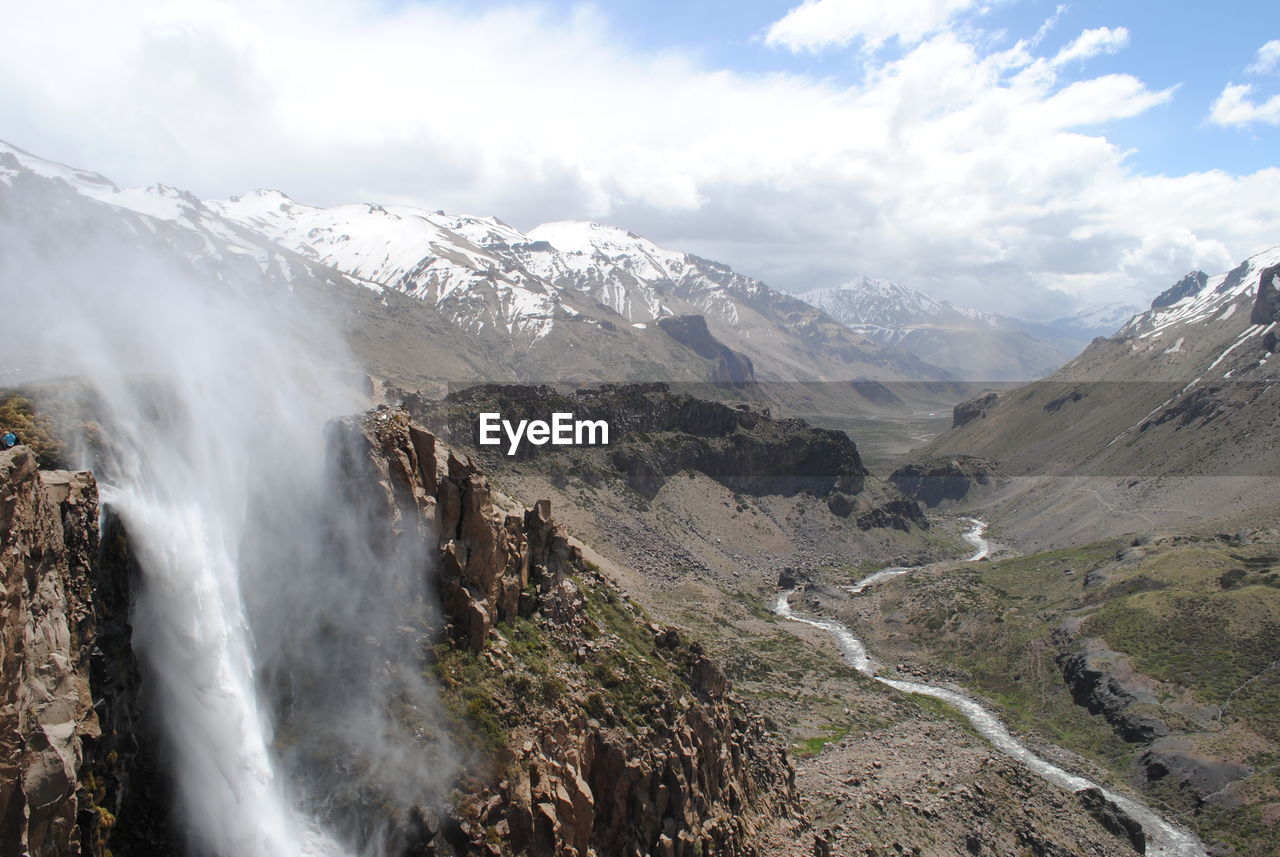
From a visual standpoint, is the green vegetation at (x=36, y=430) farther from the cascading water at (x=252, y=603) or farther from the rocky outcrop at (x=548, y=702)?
the rocky outcrop at (x=548, y=702)

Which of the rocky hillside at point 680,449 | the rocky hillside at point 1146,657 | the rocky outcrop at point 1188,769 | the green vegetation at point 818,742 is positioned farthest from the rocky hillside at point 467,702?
the rocky hillside at point 680,449

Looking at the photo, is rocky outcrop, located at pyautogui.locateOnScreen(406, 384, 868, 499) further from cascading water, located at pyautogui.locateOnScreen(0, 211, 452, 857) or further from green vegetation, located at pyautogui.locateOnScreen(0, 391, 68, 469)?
green vegetation, located at pyautogui.locateOnScreen(0, 391, 68, 469)

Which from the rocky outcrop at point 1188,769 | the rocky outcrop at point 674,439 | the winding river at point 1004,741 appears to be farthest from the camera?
the rocky outcrop at point 674,439

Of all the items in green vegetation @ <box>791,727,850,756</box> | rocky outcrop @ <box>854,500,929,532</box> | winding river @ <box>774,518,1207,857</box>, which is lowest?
winding river @ <box>774,518,1207,857</box>

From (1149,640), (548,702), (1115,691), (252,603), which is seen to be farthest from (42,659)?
(1149,640)

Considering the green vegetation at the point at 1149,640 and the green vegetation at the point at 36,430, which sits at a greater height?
the green vegetation at the point at 36,430

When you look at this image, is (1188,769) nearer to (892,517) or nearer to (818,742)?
Answer: (818,742)

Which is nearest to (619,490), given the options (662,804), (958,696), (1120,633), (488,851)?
(958,696)

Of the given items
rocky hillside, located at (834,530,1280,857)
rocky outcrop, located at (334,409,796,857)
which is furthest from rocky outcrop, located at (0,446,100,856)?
rocky hillside, located at (834,530,1280,857)

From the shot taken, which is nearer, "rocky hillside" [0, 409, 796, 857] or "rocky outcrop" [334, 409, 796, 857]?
"rocky hillside" [0, 409, 796, 857]
